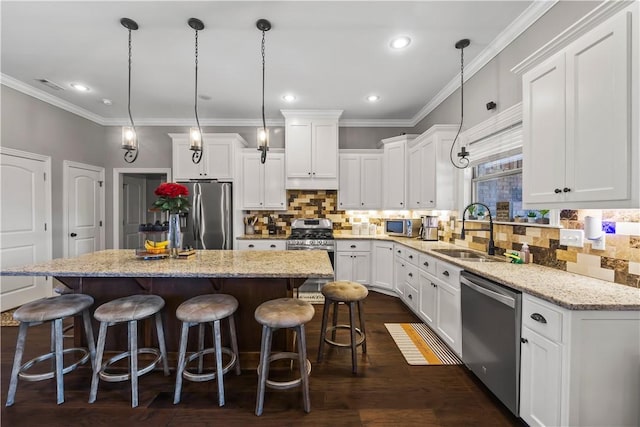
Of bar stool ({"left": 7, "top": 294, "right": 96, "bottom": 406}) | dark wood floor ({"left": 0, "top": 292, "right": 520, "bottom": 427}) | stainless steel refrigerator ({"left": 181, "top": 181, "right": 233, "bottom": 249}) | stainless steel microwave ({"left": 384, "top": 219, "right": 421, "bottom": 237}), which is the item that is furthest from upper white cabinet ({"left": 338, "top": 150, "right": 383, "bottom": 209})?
bar stool ({"left": 7, "top": 294, "right": 96, "bottom": 406})

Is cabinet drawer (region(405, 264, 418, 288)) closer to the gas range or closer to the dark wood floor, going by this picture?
the dark wood floor

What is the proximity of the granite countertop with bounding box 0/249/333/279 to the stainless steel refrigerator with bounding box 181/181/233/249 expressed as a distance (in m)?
1.72

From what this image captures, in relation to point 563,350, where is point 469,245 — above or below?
above

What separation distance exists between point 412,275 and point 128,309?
2861mm

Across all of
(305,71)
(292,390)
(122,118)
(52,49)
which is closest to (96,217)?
(122,118)

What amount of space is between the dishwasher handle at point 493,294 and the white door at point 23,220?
519 centimetres

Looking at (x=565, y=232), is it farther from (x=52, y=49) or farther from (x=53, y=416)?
(x=52, y=49)

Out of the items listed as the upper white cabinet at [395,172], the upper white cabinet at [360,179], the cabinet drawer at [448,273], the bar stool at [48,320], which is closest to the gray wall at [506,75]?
the upper white cabinet at [395,172]

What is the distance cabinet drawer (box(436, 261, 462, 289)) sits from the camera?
2.28m

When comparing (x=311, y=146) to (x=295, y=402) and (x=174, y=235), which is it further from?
(x=295, y=402)

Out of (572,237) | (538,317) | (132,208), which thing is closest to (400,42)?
(572,237)

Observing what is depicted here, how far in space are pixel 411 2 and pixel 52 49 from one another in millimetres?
3487

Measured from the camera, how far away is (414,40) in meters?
2.54

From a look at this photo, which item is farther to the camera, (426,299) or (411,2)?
(426,299)
